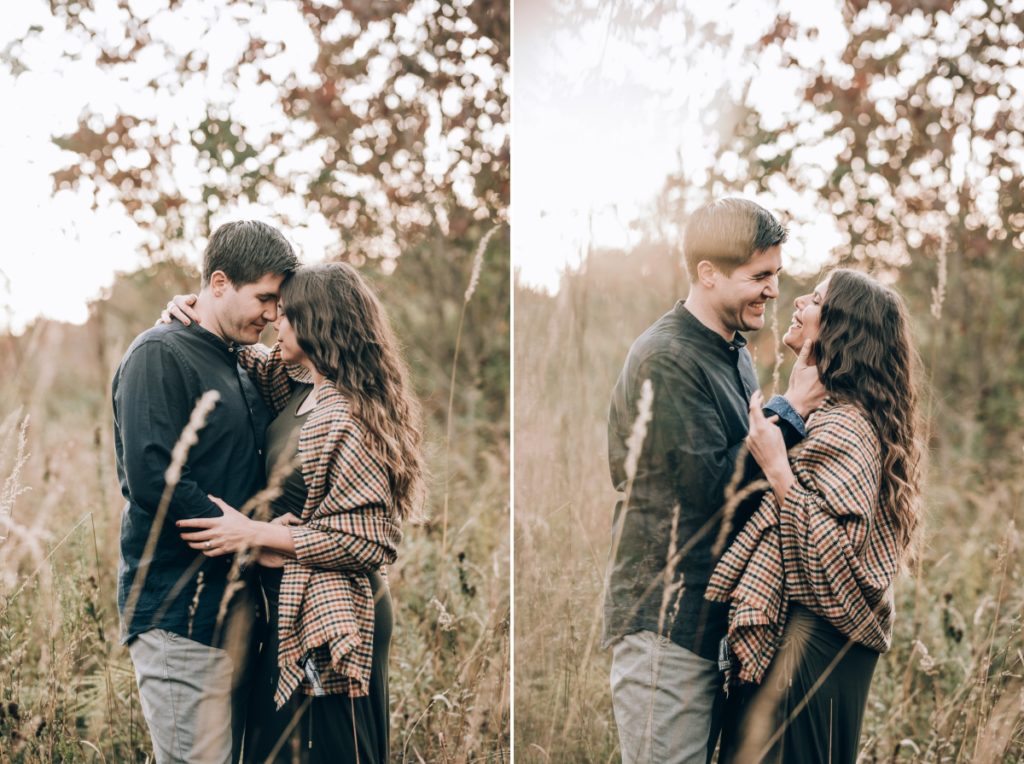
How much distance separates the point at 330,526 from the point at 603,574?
101 cm

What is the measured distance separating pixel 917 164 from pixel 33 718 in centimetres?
334

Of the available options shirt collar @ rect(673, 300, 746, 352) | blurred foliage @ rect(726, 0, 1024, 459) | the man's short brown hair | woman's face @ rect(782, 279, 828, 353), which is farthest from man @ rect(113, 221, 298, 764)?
blurred foliage @ rect(726, 0, 1024, 459)

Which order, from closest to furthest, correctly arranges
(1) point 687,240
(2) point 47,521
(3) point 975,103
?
(1) point 687,240 → (2) point 47,521 → (3) point 975,103

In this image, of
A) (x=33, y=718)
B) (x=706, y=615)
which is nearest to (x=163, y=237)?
(x=33, y=718)

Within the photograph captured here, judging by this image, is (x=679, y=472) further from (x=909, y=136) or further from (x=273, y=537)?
(x=909, y=136)

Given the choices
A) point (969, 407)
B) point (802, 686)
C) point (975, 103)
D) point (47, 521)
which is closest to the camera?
point (802, 686)

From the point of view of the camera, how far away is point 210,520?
1.76 m

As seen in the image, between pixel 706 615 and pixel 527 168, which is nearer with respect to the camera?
pixel 706 615

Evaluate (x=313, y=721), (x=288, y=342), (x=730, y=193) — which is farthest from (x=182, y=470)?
(x=730, y=193)

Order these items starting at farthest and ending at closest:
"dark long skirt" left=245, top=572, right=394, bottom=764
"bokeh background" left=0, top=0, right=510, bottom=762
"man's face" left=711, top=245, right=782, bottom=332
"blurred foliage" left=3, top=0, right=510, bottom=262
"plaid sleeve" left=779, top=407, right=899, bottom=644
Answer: "blurred foliage" left=3, top=0, right=510, bottom=262 → "bokeh background" left=0, top=0, right=510, bottom=762 → "man's face" left=711, top=245, right=782, bottom=332 → "dark long skirt" left=245, top=572, right=394, bottom=764 → "plaid sleeve" left=779, top=407, right=899, bottom=644

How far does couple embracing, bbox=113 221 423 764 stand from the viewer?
177 centimetres

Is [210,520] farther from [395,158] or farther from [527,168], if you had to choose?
[395,158]

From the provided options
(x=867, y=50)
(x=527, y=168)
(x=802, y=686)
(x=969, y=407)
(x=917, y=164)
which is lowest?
(x=802, y=686)

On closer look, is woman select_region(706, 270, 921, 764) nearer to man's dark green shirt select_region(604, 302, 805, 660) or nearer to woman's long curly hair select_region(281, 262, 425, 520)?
man's dark green shirt select_region(604, 302, 805, 660)
